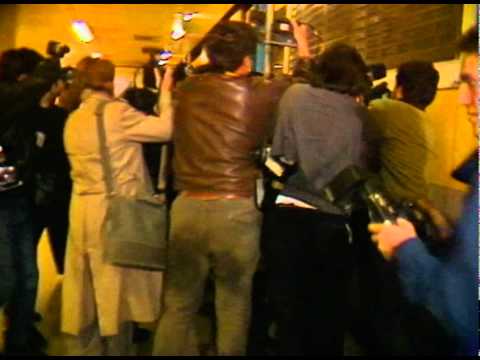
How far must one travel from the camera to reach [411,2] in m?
3.46

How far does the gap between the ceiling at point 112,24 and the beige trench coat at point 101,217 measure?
3.79 m

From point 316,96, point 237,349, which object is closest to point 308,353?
point 237,349

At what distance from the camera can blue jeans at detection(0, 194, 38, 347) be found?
2891 mm

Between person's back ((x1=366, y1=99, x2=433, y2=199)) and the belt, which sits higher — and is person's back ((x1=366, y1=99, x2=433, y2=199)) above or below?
above

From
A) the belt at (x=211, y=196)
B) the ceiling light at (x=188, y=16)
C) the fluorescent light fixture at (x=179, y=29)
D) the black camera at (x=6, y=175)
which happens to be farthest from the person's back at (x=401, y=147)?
the ceiling light at (x=188, y=16)

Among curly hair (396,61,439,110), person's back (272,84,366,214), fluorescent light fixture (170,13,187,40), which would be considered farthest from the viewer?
fluorescent light fixture (170,13,187,40)

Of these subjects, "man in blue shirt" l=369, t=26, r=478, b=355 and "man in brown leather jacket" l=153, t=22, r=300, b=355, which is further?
"man in brown leather jacket" l=153, t=22, r=300, b=355

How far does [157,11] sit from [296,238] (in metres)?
6.59

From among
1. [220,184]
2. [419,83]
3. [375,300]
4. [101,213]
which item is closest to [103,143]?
[101,213]

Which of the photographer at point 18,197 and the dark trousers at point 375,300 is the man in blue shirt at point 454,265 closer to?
the dark trousers at point 375,300

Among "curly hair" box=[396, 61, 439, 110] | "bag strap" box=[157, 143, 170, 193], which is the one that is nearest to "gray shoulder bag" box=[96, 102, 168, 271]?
"bag strap" box=[157, 143, 170, 193]

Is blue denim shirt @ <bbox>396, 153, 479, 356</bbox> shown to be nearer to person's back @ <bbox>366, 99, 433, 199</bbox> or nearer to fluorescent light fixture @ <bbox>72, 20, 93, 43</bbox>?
person's back @ <bbox>366, 99, 433, 199</bbox>

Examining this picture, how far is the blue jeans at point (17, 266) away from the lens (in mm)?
2891

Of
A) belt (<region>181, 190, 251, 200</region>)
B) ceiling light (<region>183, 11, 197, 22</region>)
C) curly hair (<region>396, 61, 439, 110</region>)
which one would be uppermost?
ceiling light (<region>183, 11, 197, 22</region>)
